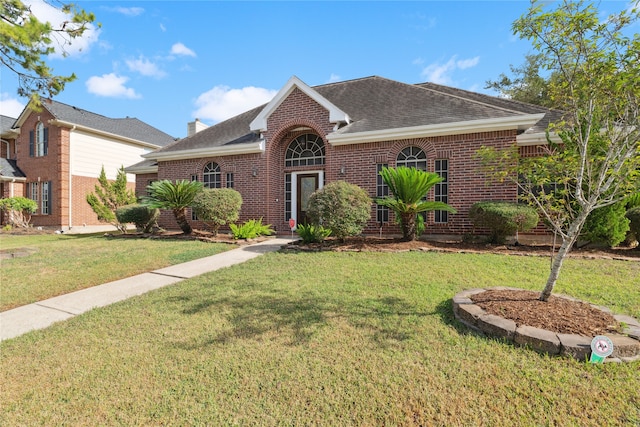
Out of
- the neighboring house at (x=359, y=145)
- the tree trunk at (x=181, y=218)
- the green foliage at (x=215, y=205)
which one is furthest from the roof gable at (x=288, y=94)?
the tree trunk at (x=181, y=218)

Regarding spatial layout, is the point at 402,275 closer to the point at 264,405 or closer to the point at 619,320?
the point at 619,320

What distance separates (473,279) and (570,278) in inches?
63.0

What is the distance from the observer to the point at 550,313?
10.9 ft

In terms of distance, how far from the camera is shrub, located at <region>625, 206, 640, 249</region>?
23.3ft

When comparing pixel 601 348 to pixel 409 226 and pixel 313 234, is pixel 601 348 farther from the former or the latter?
pixel 313 234

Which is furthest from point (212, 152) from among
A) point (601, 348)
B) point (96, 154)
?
point (601, 348)

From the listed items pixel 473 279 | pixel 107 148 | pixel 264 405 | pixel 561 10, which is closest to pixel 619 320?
pixel 473 279

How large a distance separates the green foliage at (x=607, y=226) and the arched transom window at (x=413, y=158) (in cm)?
438

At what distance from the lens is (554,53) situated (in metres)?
3.42

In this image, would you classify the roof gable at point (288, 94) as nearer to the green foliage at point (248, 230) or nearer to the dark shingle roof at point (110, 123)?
the green foliage at point (248, 230)

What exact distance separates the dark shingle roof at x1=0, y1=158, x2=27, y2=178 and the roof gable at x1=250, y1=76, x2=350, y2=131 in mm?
17747

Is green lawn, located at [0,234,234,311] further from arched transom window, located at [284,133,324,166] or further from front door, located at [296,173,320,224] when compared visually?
arched transom window, located at [284,133,324,166]

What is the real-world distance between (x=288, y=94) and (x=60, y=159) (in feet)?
49.6

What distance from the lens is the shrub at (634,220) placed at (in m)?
7.09
